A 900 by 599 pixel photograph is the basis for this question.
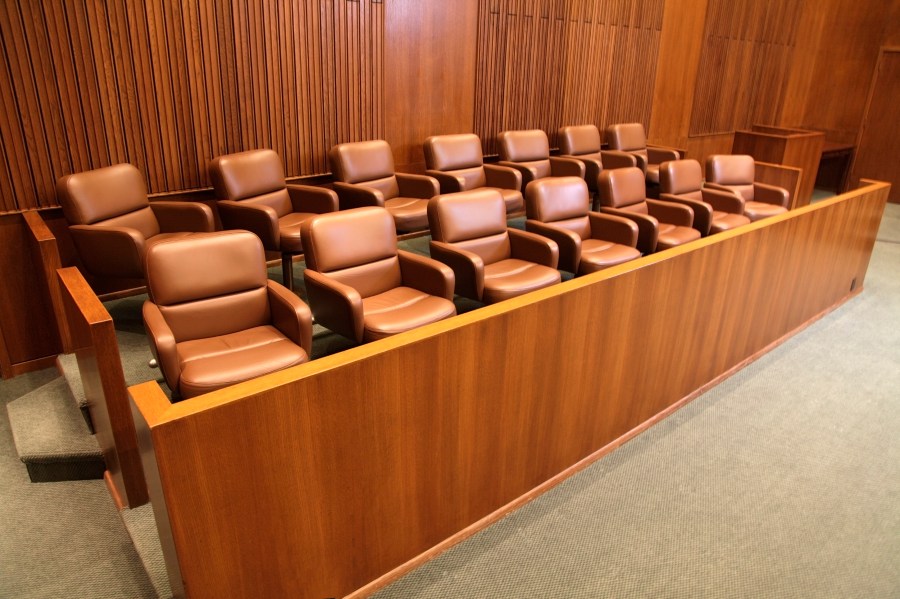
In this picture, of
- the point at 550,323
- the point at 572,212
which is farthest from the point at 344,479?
the point at 572,212

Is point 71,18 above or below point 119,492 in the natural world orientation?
above

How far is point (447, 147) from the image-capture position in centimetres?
473

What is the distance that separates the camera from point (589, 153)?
230 inches

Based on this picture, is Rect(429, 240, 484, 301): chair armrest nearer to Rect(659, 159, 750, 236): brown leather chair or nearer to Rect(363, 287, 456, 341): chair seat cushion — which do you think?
Rect(363, 287, 456, 341): chair seat cushion

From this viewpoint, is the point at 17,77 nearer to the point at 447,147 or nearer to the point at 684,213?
the point at 447,147

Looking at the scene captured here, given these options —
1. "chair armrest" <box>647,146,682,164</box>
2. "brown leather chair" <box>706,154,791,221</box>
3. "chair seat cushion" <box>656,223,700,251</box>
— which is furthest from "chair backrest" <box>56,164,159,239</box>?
"chair armrest" <box>647,146,682,164</box>

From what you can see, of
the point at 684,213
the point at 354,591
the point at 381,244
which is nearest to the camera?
the point at 354,591

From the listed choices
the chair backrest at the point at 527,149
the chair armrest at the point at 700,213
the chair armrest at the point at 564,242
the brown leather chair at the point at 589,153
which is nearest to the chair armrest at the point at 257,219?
the chair armrest at the point at 564,242

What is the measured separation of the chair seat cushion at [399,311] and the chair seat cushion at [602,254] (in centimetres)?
110

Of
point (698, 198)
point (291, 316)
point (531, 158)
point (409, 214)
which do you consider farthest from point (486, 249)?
point (698, 198)

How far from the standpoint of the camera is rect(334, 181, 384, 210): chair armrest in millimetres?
3898

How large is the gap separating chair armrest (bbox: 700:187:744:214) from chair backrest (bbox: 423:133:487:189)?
1815 mm

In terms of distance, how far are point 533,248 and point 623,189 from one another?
1217 millimetres

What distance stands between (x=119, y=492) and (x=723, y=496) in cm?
236
